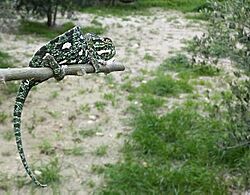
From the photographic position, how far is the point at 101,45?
7.24 feet

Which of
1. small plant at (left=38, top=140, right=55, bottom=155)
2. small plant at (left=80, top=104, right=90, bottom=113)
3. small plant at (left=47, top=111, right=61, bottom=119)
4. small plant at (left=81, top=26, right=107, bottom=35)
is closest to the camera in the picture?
small plant at (left=38, top=140, right=55, bottom=155)

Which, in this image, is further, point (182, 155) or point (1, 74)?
point (182, 155)

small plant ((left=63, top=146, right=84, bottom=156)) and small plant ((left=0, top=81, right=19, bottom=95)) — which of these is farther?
small plant ((left=0, top=81, right=19, bottom=95))

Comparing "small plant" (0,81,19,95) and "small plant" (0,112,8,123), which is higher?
"small plant" (0,112,8,123)

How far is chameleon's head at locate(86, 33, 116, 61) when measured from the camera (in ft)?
7.13

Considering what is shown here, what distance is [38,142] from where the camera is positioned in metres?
5.01

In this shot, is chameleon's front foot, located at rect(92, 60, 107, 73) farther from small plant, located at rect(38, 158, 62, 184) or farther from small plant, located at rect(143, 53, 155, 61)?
small plant, located at rect(143, 53, 155, 61)

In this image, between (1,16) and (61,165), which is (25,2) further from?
(61,165)

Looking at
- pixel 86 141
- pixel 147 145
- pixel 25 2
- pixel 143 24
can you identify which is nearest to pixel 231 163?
pixel 147 145

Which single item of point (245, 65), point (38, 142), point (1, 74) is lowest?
point (38, 142)

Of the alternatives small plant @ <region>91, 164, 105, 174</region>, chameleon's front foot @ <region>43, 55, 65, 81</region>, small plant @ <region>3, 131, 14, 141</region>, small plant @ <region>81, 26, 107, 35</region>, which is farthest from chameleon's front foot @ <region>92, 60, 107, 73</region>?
small plant @ <region>81, 26, 107, 35</region>

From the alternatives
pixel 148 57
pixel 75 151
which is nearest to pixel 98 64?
pixel 75 151

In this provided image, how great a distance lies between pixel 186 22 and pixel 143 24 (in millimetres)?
1030

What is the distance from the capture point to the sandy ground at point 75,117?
14.8ft
